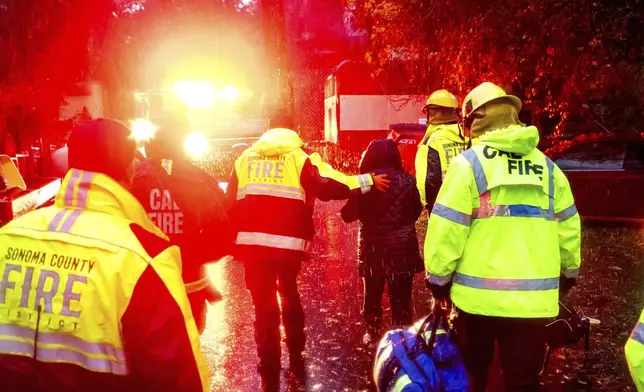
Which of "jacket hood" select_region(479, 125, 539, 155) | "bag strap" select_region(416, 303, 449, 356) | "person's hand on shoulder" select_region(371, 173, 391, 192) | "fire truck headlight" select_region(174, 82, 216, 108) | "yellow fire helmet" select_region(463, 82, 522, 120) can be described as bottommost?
"bag strap" select_region(416, 303, 449, 356)

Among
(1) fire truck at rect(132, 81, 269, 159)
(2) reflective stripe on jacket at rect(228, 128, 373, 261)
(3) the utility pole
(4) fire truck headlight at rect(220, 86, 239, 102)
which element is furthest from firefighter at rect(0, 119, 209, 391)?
(4) fire truck headlight at rect(220, 86, 239, 102)

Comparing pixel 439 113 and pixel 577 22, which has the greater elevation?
pixel 577 22

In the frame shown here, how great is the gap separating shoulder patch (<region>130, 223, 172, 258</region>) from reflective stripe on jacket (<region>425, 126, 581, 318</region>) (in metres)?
1.70

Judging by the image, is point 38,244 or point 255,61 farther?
point 255,61

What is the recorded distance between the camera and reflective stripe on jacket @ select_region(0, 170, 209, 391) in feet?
5.82

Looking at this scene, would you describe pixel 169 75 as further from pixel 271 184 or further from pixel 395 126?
pixel 271 184

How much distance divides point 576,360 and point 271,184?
3.09 m

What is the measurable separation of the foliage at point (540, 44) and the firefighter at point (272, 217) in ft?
16.8

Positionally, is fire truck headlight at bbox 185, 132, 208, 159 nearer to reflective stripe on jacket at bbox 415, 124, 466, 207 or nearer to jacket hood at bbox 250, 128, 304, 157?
reflective stripe on jacket at bbox 415, 124, 466, 207

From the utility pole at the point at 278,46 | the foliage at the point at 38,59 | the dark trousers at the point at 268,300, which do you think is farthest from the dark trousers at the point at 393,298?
the utility pole at the point at 278,46

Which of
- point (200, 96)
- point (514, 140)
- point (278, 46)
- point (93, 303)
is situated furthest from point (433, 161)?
point (200, 96)

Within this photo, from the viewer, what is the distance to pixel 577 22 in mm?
8172

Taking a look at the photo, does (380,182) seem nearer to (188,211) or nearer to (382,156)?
(382,156)

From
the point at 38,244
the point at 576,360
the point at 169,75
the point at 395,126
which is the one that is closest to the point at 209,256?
the point at 38,244
